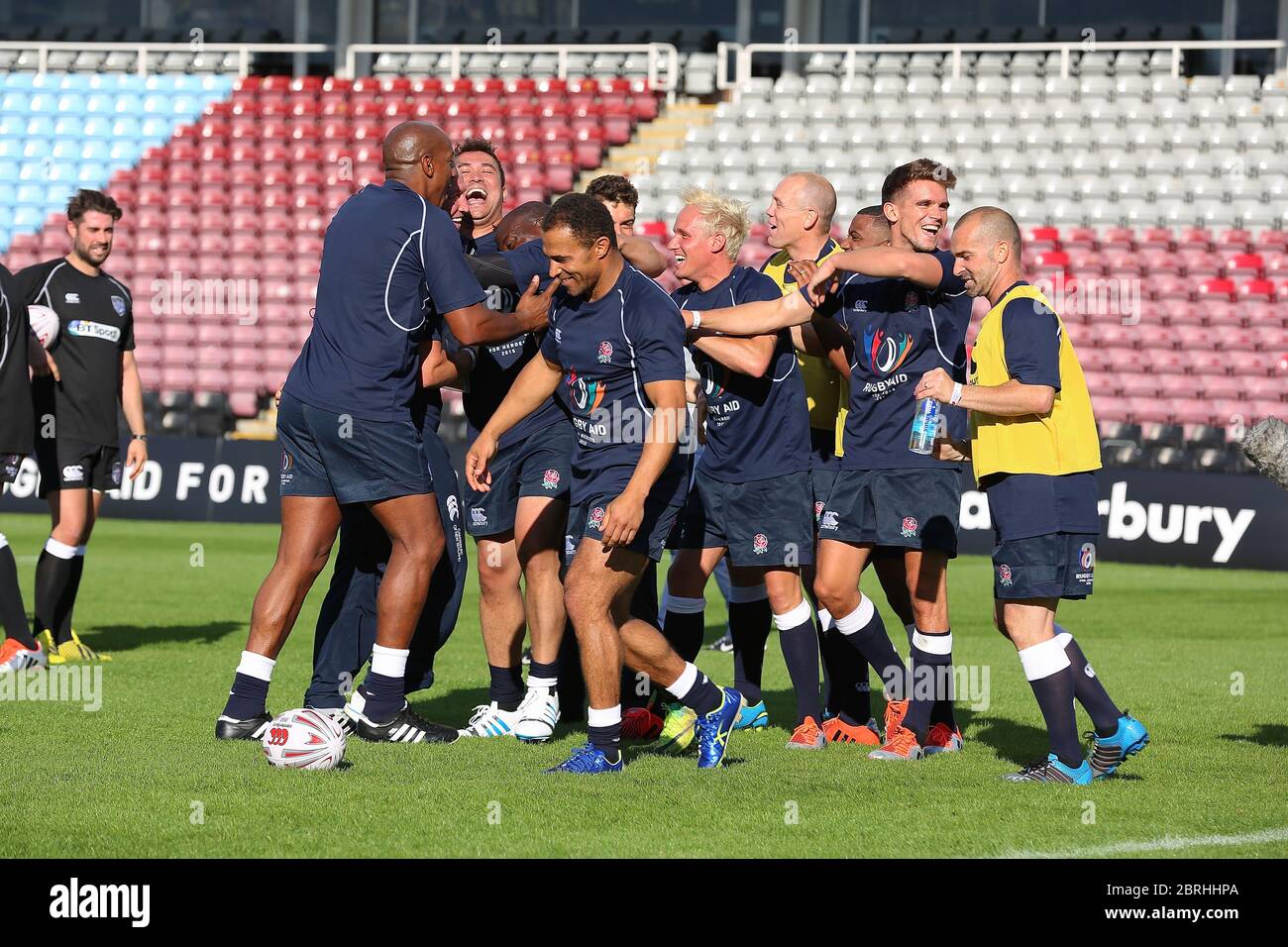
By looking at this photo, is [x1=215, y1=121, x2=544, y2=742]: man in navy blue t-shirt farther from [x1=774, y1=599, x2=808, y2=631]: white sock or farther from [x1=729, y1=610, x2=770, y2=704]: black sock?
[x1=729, y1=610, x2=770, y2=704]: black sock

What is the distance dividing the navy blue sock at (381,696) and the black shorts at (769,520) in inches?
54.2

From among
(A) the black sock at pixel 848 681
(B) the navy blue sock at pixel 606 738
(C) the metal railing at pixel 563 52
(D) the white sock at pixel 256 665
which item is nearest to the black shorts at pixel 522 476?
(D) the white sock at pixel 256 665

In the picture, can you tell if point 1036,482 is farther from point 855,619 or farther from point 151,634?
point 151,634

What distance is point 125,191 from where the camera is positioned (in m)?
25.9

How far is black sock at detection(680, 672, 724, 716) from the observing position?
21.1 ft

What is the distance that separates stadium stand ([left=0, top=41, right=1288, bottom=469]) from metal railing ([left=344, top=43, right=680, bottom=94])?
0.86 ft

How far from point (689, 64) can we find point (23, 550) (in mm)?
15126

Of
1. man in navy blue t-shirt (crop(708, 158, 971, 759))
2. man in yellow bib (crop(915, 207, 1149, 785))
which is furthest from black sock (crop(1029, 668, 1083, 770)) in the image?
man in navy blue t-shirt (crop(708, 158, 971, 759))

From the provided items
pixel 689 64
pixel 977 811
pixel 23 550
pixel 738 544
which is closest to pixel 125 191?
pixel 689 64

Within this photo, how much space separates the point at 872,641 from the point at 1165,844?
6.61 ft

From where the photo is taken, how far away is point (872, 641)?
698 cm

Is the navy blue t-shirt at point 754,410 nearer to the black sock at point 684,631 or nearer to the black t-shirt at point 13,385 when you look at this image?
the black sock at point 684,631

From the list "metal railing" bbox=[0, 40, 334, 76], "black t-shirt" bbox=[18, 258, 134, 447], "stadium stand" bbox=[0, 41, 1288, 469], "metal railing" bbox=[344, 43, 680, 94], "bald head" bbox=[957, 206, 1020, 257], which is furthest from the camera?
"metal railing" bbox=[0, 40, 334, 76]
